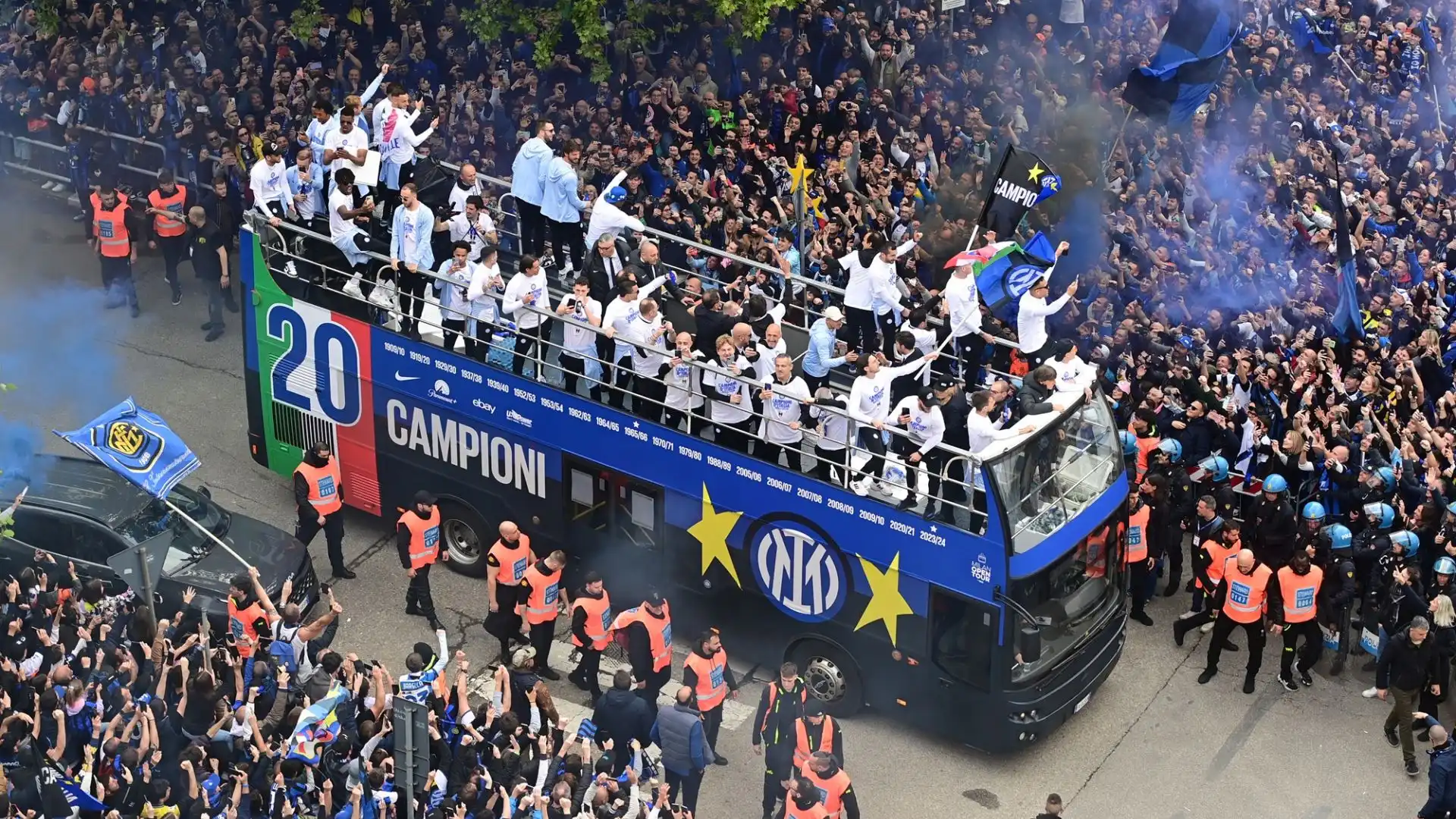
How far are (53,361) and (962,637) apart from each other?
40.5 ft

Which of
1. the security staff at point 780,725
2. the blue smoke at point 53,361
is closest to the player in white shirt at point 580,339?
the security staff at point 780,725

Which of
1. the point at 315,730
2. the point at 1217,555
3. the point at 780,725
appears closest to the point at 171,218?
the point at 315,730

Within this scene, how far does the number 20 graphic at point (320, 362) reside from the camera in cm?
2044

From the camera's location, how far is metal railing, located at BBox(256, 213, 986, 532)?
17266 mm

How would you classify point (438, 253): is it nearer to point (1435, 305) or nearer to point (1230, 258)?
point (1230, 258)

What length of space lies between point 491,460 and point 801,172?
5091 mm

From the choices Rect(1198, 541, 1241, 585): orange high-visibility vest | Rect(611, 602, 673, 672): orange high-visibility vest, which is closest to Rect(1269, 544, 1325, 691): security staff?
Rect(1198, 541, 1241, 585): orange high-visibility vest

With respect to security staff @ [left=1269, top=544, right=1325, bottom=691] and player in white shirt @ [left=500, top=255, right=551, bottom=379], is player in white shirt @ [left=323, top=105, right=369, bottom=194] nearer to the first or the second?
player in white shirt @ [left=500, top=255, right=551, bottom=379]

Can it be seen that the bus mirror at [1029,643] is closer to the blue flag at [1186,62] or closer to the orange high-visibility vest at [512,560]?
the orange high-visibility vest at [512,560]

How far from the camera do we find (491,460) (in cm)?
1994

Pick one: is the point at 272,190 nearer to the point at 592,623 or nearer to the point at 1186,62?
the point at 592,623

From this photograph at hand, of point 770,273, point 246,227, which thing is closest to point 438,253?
point 246,227

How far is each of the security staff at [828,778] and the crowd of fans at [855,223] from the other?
1.39 metres

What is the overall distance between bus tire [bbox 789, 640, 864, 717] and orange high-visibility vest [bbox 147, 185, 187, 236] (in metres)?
10.6
